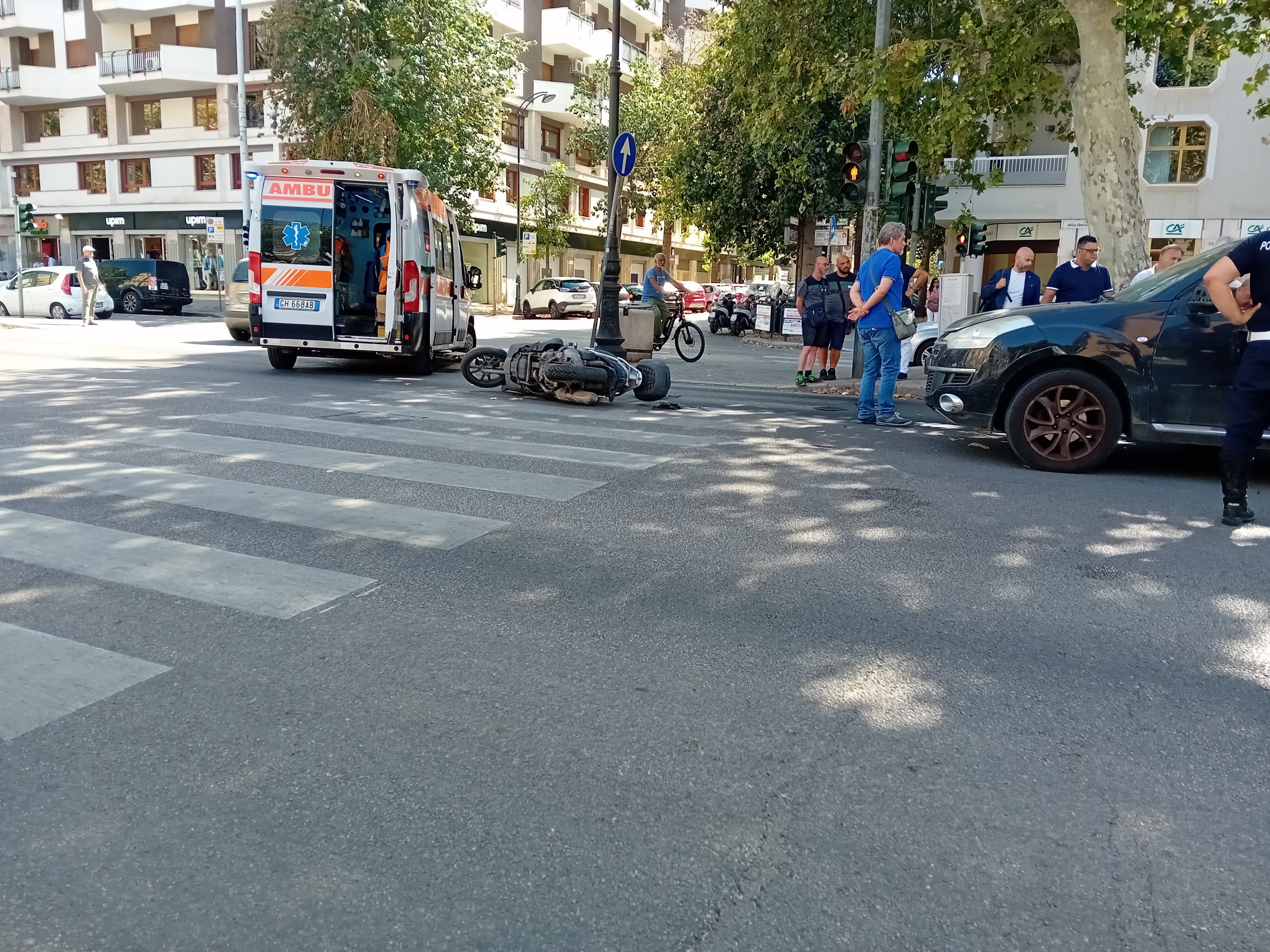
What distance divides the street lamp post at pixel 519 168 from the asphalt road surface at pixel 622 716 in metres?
38.0

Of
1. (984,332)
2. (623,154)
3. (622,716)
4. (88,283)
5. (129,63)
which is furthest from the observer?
(129,63)

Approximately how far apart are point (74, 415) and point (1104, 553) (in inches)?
337

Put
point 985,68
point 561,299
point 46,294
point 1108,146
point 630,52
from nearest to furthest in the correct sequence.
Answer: point 1108,146 < point 985,68 < point 46,294 < point 561,299 < point 630,52

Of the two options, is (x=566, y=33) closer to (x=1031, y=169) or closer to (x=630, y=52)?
(x=630, y=52)

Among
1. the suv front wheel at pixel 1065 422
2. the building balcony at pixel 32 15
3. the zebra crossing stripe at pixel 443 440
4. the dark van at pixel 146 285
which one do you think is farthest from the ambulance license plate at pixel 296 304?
the building balcony at pixel 32 15

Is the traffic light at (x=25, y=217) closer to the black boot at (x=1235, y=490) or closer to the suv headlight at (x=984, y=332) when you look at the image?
the suv headlight at (x=984, y=332)

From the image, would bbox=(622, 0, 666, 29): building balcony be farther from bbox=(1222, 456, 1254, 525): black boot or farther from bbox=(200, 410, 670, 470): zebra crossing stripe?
bbox=(1222, 456, 1254, 525): black boot

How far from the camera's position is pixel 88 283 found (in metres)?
24.3

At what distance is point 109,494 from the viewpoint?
6.09m

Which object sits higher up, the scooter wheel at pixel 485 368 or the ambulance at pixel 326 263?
the ambulance at pixel 326 263

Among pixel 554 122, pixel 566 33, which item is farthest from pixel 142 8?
pixel 554 122

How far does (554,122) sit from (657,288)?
36.4m

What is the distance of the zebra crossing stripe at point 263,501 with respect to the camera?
541 centimetres

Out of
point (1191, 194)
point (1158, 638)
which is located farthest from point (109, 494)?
point (1191, 194)
